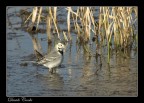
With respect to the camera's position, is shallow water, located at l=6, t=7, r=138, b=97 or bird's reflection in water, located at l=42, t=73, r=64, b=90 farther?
bird's reflection in water, located at l=42, t=73, r=64, b=90

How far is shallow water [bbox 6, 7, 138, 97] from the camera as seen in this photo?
8.24 m

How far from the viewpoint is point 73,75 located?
8.82 meters

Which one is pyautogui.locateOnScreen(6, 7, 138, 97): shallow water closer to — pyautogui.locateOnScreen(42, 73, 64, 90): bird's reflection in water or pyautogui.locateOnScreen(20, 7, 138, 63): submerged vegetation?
pyautogui.locateOnScreen(42, 73, 64, 90): bird's reflection in water

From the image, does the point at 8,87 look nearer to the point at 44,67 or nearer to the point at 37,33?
the point at 44,67

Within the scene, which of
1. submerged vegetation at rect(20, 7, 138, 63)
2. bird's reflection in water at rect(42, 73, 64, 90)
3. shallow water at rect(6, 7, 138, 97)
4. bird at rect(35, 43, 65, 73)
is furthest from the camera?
submerged vegetation at rect(20, 7, 138, 63)

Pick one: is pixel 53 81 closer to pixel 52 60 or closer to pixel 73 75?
pixel 73 75

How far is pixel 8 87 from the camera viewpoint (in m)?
8.45

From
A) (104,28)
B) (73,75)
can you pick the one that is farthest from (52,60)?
(104,28)

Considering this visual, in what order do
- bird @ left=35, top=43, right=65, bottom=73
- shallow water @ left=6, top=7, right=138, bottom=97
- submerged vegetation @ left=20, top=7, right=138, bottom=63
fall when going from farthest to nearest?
submerged vegetation @ left=20, top=7, right=138, bottom=63
bird @ left=35, top=43, right=65, bottom=73
shallow water @ left=6, top=7, right=138, bottom=97

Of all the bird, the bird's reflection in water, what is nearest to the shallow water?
the bird's reflection in water

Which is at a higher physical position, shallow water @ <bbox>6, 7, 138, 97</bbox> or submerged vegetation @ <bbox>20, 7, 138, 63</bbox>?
submerged vegetation @ <bbox>20, 7, 138, 63</bbox>

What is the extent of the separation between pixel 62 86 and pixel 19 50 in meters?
1.97

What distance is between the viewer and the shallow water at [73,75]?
8.24 m

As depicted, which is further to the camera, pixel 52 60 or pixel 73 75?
pixel 52 60
